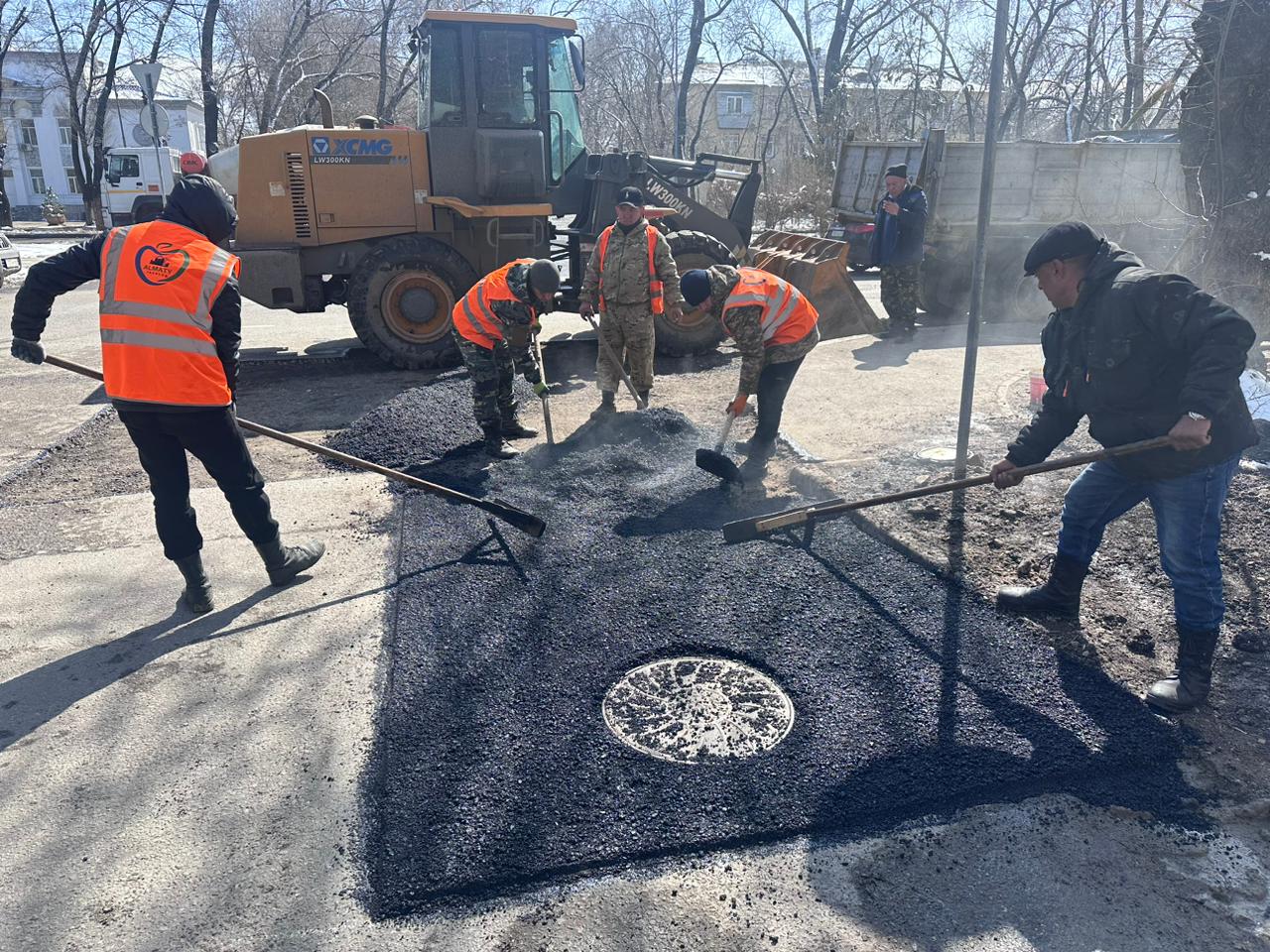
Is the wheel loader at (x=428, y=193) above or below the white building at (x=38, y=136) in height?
below

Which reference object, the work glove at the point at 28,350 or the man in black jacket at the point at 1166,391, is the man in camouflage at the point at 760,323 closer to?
the man in black jacket at the point at 1166,391

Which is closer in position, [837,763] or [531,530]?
[837,763]

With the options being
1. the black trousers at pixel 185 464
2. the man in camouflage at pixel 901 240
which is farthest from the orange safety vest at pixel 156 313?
the man in camouflage at pixel 901 240

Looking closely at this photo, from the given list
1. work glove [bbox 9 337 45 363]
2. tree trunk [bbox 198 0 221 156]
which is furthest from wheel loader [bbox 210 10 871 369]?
tree trunk [bbox 198 0 221 156]

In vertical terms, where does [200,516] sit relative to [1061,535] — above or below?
below

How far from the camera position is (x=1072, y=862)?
7.73 feet

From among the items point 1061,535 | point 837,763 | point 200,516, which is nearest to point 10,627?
→ point 200,516

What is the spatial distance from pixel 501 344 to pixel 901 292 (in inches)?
198

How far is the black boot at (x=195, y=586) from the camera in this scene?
368 cm

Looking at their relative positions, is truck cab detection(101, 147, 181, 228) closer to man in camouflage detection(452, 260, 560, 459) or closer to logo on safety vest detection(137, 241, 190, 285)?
man in camouflage detection(452, 260, 560, 459)

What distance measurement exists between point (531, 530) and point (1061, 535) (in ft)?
7.83

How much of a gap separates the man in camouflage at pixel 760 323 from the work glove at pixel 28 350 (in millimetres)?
3133

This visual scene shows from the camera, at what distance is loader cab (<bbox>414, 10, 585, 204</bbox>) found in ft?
24.7

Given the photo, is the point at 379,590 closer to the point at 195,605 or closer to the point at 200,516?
the point at 195,605
